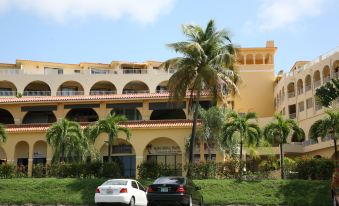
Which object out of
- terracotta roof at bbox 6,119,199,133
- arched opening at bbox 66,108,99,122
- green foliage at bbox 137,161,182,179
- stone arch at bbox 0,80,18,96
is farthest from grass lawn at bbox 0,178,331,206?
stone arch at bbox 0,80,18,96

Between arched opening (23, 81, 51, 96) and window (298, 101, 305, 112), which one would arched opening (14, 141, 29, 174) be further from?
window (298, 101, 305, 112)

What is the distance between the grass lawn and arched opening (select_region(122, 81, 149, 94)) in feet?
99.8

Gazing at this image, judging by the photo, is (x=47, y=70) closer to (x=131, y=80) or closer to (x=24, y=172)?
(x=131, y=80)

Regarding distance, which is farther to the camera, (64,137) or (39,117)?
(39,117)

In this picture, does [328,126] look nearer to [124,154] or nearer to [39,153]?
[124,154]

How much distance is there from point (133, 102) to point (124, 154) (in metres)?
4.76

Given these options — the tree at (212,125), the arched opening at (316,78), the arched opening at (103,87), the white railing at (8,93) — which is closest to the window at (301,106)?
the arched opening at (316,78)

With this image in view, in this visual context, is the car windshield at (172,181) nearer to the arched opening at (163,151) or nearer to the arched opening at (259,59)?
the arched opening at (163,151)

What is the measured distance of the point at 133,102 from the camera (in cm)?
4450

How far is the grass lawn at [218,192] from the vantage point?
2520 cm

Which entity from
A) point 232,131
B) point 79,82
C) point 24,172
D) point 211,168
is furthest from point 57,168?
point 79,82

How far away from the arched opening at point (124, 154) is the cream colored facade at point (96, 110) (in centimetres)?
9

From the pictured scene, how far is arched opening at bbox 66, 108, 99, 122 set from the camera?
47219 millimetres

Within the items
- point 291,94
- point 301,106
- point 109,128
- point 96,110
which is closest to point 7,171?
point 109,128
